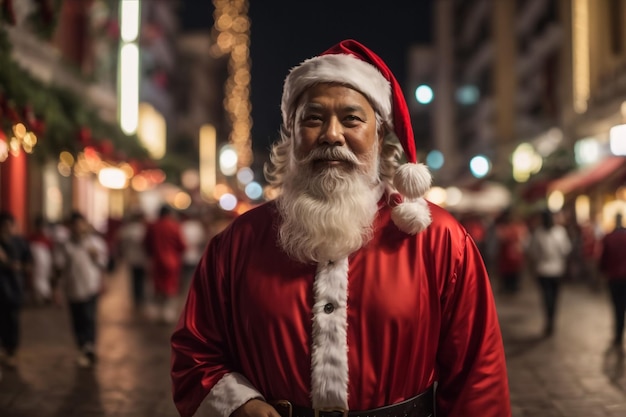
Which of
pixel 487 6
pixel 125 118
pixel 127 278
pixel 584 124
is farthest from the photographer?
pixel 487 6

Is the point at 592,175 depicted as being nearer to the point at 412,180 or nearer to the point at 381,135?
the point at 381,135

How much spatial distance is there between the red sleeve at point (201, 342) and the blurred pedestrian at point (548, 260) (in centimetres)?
976

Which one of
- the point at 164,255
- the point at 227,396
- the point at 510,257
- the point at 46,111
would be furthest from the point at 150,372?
the point at 510,257

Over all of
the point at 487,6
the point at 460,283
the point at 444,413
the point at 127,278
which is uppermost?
the point at 487,6

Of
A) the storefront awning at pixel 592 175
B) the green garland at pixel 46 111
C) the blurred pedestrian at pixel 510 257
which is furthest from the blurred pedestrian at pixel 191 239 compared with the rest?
the storefront awning at pixel 592 175

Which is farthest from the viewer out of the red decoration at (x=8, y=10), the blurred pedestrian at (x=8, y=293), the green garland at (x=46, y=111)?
the blurred pedestrian at (x=8, y=293)

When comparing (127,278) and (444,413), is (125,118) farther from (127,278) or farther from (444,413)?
(444,413)

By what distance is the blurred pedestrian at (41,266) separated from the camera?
50.2 feet

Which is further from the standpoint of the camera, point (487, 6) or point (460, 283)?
point (487, 6)

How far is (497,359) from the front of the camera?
8.63 feet

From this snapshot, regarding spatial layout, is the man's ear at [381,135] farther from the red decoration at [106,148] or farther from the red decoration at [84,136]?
the red decoration at [106,148]

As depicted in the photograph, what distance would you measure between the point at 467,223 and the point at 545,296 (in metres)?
7.38

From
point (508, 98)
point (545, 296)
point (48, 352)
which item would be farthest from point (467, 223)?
point (508, 98)

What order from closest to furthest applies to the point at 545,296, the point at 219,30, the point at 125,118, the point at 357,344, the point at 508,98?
the point at 357,344, the point at 545,296, the point at 125,118, the point at 508,98, the point at 219,30
